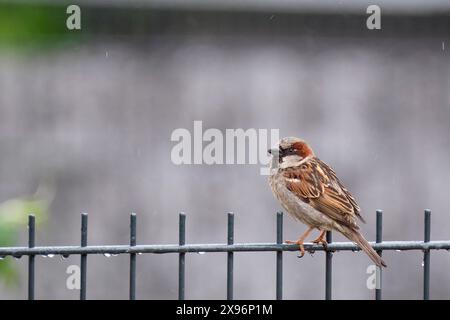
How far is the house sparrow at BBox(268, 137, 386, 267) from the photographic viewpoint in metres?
5.47

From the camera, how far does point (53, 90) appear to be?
7637mm

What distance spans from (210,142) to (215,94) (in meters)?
0.38

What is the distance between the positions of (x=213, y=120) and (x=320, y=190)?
87.1 inches

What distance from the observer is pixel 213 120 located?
7.70 meters

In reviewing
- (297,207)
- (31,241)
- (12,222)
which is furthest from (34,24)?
(31,241)

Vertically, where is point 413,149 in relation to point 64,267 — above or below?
above

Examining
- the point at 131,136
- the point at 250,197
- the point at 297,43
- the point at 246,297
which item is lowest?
the point at 246,297

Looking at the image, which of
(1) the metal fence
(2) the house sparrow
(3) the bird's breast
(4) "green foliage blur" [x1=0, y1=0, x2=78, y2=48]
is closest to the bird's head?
(2) the house sparrow

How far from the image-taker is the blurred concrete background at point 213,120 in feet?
25.0

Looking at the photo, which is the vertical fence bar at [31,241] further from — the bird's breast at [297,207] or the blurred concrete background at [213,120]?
the blurred concrete background at [213,120]

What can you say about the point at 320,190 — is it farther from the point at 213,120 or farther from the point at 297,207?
the point at 213,120

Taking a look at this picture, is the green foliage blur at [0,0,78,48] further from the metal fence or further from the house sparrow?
the metal fence
